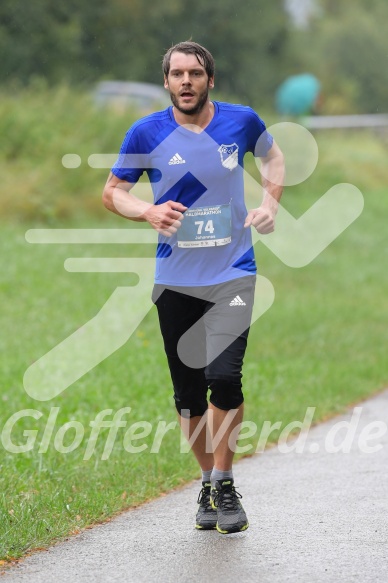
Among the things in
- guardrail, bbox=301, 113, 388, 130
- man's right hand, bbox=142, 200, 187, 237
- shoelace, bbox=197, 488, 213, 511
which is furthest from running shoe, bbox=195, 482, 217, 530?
guardrail, bbox=301, 113, 388, 130

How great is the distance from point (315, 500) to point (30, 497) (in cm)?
152

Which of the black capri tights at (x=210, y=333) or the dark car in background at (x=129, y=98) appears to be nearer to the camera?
the black capri tights at (x=210, y=333)

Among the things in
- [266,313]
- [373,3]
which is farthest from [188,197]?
[373,3]

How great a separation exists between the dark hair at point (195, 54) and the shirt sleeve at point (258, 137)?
300 millimetres

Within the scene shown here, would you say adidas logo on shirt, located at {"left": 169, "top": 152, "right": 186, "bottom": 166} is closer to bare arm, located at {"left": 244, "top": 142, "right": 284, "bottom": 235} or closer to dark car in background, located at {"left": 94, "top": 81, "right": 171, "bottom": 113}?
bare arm, located at {"left": 244, "top": 142, "right": 284, "bottom": 235}

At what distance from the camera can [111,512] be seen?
20.7ft

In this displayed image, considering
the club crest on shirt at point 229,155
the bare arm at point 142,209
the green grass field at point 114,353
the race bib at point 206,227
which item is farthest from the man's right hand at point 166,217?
the green grass field at point 114,353

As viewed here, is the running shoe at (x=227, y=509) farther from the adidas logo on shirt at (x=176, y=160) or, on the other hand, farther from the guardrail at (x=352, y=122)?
the guardrail at (x=352, y=122)

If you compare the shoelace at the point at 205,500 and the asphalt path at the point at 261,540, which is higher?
the shoelace at the point at 205,500

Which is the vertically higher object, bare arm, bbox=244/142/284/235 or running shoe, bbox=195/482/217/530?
bare arm, bbox=244/142/284/235

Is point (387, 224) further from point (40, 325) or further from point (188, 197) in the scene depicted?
point (188, 197)

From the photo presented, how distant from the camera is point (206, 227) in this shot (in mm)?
5746

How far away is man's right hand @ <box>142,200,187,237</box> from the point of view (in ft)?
18.2

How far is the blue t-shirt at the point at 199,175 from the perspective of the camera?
5730 mm
